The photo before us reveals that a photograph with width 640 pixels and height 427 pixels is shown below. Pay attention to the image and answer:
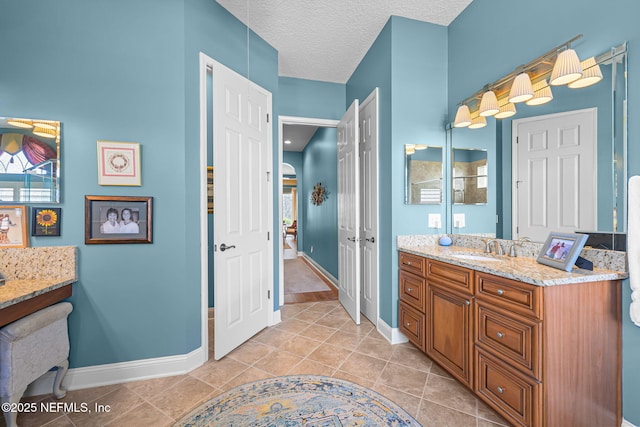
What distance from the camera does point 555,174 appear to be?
5.52ft

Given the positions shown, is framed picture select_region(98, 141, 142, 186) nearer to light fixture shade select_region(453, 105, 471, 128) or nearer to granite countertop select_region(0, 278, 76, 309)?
granite countertop select_region(0, 278, 76, 309)

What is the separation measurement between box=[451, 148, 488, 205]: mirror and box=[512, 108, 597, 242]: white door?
0.32m

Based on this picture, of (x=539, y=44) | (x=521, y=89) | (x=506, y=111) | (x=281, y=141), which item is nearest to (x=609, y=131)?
(x=521, y=89)

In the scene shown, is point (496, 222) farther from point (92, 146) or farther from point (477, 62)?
point (92, 146)

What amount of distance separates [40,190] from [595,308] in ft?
11.1

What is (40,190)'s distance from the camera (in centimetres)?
178

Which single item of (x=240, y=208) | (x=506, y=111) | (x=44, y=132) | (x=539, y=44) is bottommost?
(x=240, y=208)

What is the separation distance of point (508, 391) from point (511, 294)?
0.54m

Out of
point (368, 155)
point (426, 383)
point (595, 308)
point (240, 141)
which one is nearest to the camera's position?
point (595, 308)

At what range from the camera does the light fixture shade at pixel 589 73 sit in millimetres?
1475

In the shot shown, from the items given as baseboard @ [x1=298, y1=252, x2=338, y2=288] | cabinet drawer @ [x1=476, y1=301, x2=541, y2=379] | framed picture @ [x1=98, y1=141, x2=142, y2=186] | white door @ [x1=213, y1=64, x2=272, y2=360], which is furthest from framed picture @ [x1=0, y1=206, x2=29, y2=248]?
baseboard @ [x1=298, y1=252, x2=338, y2=288]

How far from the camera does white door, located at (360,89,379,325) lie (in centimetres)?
285

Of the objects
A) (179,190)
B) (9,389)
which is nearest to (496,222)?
(179,190)

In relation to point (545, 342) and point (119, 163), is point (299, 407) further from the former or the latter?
point (119, 163)
